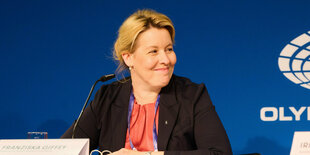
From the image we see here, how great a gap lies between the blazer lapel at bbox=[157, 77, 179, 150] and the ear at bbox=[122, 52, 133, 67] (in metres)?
0.21

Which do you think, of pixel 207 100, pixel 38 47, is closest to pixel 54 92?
pixel 38 47

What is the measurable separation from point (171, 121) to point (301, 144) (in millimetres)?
611

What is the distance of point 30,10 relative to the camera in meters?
2.86

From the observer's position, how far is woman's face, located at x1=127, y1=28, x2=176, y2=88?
1621mm

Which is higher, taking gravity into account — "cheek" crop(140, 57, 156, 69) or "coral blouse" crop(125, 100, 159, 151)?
"cheek" crop(140, 57, 156, 69)

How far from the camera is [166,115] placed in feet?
5.54

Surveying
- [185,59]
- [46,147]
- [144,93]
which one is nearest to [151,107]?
[144,93]

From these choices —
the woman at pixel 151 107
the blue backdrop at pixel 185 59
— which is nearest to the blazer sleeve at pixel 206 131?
the woman at pixel 151 107

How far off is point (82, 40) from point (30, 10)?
0.47 meters

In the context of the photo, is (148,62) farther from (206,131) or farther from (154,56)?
(206,131)

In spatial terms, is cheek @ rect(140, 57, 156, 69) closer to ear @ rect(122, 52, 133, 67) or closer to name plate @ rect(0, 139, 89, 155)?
ear @ rect(122, 52, 133, 67)

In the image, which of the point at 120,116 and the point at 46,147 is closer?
the point at 46,147

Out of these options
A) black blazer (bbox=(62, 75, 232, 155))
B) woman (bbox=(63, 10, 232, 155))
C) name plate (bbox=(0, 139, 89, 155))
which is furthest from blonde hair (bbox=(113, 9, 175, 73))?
name plate (bbox=(0, 139, 89, 155))

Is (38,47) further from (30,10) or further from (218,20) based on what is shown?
(218,20)
